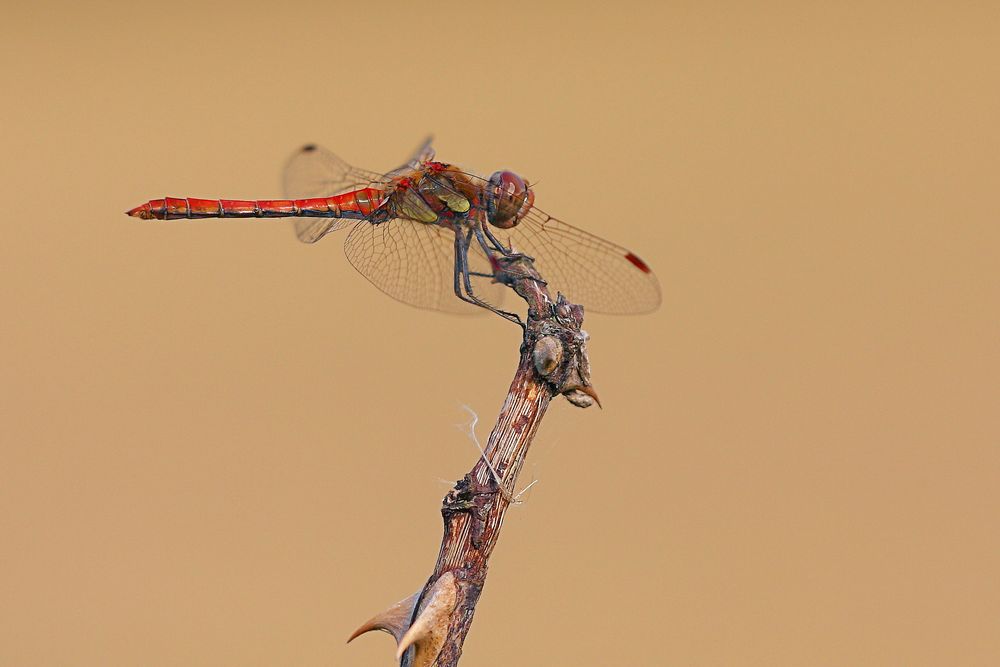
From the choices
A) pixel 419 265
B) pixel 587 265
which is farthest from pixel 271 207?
pixel 587 265

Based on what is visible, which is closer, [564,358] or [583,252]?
[564,358]

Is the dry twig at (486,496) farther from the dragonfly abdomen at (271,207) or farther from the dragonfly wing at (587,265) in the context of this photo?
the dragonfly abdomen at (271,207)

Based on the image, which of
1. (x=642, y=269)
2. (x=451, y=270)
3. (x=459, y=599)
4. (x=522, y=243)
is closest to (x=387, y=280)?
(x=451, y=270)

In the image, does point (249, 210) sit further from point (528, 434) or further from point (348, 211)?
point (528, 434)

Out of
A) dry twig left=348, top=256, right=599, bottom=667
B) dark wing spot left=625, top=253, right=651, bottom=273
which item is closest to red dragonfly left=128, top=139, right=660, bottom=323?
dark wing spot left=625, top=253, right=651, bottom=273

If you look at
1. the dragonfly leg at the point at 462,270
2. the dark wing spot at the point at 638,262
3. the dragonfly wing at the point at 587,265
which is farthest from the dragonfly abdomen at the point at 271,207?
the dark wing spot at the point at 638,262

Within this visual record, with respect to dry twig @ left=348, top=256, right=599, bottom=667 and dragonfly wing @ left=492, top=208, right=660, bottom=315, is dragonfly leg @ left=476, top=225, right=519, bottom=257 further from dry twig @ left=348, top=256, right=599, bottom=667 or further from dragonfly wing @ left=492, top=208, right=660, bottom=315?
dry twig @ left=348, top=256, right=599, bottom=667
